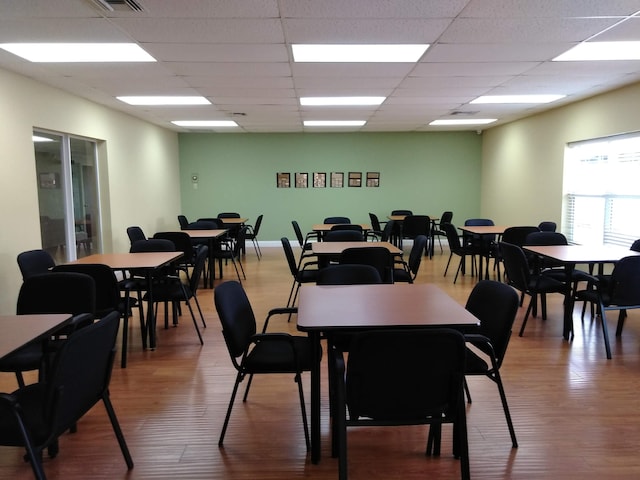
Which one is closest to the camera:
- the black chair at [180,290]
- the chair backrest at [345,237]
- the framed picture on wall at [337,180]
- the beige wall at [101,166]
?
the black chair at [180,290]

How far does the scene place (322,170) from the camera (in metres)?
10.4

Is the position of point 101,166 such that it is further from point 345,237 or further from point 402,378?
point 402,378

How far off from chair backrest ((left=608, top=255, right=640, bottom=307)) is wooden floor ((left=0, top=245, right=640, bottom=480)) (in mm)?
447

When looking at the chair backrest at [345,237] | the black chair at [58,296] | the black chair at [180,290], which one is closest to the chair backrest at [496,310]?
the black chair at [58,296]

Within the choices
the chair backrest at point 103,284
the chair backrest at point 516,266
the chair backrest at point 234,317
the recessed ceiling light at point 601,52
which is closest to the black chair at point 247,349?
the chair backrest at point 234,317

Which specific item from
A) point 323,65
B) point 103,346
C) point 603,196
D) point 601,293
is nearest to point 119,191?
point 323,65

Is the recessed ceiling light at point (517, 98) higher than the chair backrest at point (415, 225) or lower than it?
higher

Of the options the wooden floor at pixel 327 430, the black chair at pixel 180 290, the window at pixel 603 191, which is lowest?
the wooden floor at pixel 327 430

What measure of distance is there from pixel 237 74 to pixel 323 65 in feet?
3.06

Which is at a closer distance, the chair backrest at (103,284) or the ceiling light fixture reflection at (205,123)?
the chair backrest at (103,284)

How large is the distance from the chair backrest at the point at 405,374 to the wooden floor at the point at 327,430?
1.99 feet

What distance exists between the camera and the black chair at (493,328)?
2.25m

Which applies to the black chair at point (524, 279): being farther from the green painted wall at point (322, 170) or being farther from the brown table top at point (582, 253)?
the green painted wall at point (322, 170)

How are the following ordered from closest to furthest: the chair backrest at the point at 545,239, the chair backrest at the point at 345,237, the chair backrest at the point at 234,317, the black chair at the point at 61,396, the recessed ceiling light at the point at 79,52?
the black chair at the point at 61,396 → the chair backrest at the point at 234,317 → the recessed ceiling light at the point at 79,52 → the chair backrest at the point at 545,239 → the chair backrest at the point at 345,237
